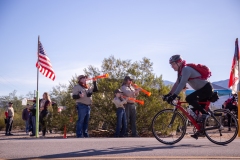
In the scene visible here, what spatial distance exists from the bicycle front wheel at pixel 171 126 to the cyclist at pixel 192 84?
1.02 ft

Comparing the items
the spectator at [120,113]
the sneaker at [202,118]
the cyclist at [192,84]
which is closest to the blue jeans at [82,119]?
the spectator at [120,113]

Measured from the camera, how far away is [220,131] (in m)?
7.58

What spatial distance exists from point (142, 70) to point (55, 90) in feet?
12.1

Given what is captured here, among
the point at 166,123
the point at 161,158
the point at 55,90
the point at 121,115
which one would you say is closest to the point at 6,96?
the point at 55,90

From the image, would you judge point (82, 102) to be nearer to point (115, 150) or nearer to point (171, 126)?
point (171, 126)

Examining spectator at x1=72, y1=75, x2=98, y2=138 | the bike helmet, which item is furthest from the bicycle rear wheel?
spectator at x1=72, y1=75, x2=98, y2=138

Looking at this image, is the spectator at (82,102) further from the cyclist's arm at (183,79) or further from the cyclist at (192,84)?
the cyclist's arm at (183,79)

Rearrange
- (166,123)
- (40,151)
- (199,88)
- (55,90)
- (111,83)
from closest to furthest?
(40,151) < (199,88) < (166,123) < (111,83) < (55,90)

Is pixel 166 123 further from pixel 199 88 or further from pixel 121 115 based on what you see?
pixel 121 115

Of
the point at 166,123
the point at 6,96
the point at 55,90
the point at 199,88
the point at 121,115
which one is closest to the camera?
the point at 199,88

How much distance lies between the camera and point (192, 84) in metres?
7.48

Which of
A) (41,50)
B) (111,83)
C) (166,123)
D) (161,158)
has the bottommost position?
(161,158)

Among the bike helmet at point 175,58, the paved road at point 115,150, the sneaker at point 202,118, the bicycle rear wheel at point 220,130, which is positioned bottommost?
the paved road at point 115,150

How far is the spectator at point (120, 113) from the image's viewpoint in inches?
467
